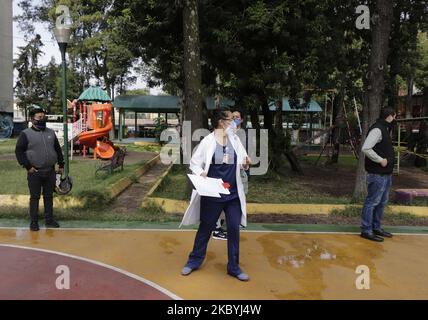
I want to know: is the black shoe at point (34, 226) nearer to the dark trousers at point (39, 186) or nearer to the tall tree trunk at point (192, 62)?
the dark trousers at point (39, 186)

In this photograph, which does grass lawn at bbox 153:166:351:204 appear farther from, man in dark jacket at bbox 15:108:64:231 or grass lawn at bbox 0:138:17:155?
grass lawn at bbox 0:138:17:155

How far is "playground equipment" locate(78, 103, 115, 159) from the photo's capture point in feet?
56.5

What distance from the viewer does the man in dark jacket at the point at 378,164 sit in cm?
641

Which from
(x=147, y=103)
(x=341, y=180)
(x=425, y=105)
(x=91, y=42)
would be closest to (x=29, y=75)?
(x=91, y=42)

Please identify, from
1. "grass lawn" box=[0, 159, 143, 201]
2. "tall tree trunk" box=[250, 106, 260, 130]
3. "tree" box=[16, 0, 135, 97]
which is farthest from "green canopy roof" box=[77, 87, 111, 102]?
"tall tree trunk" box=[250, 106, 260, 130]

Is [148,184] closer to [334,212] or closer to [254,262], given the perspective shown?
[334,212]

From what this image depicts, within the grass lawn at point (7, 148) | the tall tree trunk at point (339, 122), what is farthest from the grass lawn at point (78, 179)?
the tall tree trunk at point (339, 122)

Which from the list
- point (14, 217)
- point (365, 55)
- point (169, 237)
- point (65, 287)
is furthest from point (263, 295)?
point (365, 55)

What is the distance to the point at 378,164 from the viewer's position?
6.48 meters

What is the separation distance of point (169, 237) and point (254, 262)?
164 cm

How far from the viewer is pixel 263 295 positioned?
4.52 m

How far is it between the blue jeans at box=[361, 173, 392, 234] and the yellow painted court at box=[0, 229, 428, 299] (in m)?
0.28

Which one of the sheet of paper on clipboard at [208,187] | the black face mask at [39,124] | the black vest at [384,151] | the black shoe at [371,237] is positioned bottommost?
the black shoe at [371,237]

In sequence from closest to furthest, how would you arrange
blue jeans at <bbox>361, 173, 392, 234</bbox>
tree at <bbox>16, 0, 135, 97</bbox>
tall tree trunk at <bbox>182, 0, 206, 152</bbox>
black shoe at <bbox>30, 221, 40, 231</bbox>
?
blue jeans at <bbox>361, 173, 392, 234</bbox>, black shoe at <bbox>30, 221, 40, 231</bbox>, tall tree trunk at <bbox>182, 0, 206, 152</bbox>, tree at <bbox>16, 0, 135, 97</bbox>
